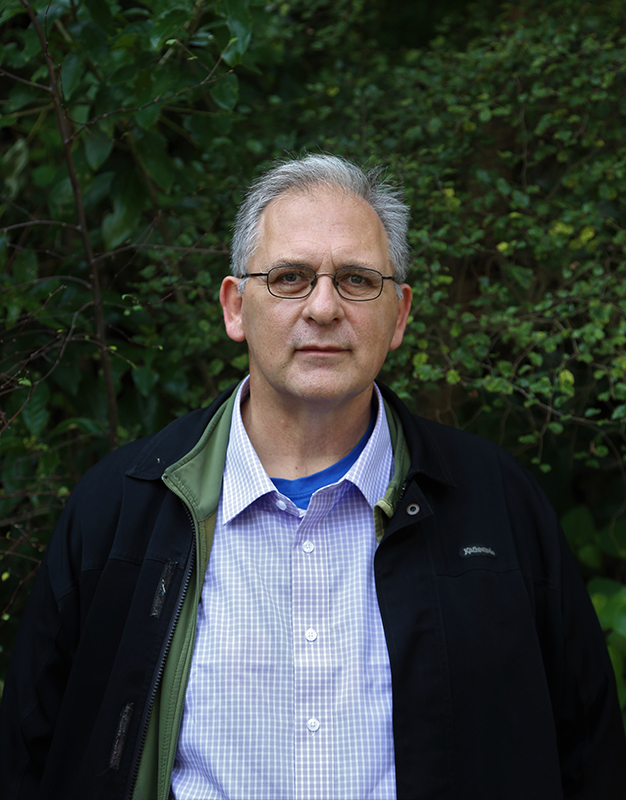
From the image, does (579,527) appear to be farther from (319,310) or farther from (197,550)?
(197,550)

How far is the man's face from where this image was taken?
1606mm

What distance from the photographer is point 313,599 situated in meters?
1.50

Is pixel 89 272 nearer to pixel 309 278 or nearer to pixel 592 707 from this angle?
pixel 309 278

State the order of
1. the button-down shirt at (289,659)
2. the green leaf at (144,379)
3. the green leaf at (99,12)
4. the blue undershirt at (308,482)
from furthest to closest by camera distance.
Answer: the green leaf at (144,379)
the green leaf at (99,12)
the blue undershirt at (308,482)
the button-down shirt at (289,659)

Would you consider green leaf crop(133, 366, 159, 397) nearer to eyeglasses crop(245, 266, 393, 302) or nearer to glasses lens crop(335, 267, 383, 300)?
eyeglasses crop(245, 266, 393, 302)

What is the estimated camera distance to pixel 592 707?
1.63 meters

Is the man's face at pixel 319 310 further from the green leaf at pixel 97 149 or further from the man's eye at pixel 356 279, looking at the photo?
the green leaf at pixel 97 149

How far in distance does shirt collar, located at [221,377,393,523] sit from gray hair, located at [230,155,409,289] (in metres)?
0.39

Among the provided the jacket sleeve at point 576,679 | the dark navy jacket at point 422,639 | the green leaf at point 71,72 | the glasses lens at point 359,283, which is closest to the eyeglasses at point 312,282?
the glasses lens at point 359,283

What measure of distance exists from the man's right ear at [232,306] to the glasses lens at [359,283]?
0.33m

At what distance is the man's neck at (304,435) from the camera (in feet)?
5.60

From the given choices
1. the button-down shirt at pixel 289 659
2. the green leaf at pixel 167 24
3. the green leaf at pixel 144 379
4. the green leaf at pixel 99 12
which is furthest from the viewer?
the green leaf at pixel 144 379

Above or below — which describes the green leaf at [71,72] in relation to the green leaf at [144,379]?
above

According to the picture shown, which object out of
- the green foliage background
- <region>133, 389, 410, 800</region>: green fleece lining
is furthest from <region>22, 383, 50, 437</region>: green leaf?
<region>133, 389, 410, 800</region>: green fleece lining
